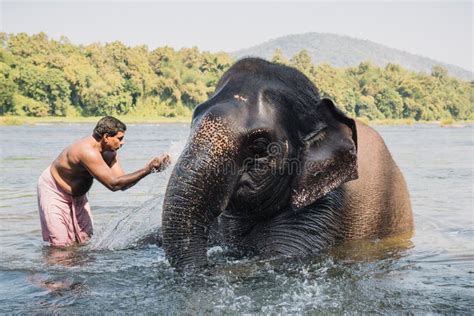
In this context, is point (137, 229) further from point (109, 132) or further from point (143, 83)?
point (143, 83)

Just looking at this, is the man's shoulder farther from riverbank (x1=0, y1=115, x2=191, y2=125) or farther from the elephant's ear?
riverbank (x1=0, y1=115, x2=191, y2=125)

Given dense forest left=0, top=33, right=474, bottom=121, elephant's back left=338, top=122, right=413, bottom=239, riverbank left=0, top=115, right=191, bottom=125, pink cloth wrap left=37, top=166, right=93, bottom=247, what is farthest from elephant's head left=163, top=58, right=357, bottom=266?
dense forest left=0, top=33, right=474, bottom=121

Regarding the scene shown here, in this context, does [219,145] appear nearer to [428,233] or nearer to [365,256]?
[365,256]

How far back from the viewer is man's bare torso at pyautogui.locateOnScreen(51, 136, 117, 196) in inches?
313

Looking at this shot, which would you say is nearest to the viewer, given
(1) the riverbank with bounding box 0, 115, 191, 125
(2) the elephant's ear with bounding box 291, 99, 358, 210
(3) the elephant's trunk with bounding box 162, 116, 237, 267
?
(3) the elephant's trunk with bounding box 162, 116, 237, 267

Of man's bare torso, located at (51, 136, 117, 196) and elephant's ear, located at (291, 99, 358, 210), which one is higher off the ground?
elephant's ear, located at (291, 99, 358, 210)

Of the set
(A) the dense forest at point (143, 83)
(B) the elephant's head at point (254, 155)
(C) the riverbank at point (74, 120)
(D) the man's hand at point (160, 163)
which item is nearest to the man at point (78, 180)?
(D) the man's hand at point (160, 163)

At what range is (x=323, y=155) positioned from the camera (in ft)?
18.9

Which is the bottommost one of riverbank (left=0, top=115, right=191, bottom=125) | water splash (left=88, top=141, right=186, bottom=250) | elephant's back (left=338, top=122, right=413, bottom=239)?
riverbank (left=0, top=115, right=191, bottom=125)

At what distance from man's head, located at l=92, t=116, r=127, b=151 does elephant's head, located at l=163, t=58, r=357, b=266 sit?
237cm

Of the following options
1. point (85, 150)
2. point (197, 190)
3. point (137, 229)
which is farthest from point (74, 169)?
point (197, 190)

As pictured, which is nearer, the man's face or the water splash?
the water splash

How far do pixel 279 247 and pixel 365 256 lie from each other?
3.45 ft

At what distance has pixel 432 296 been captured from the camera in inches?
208
